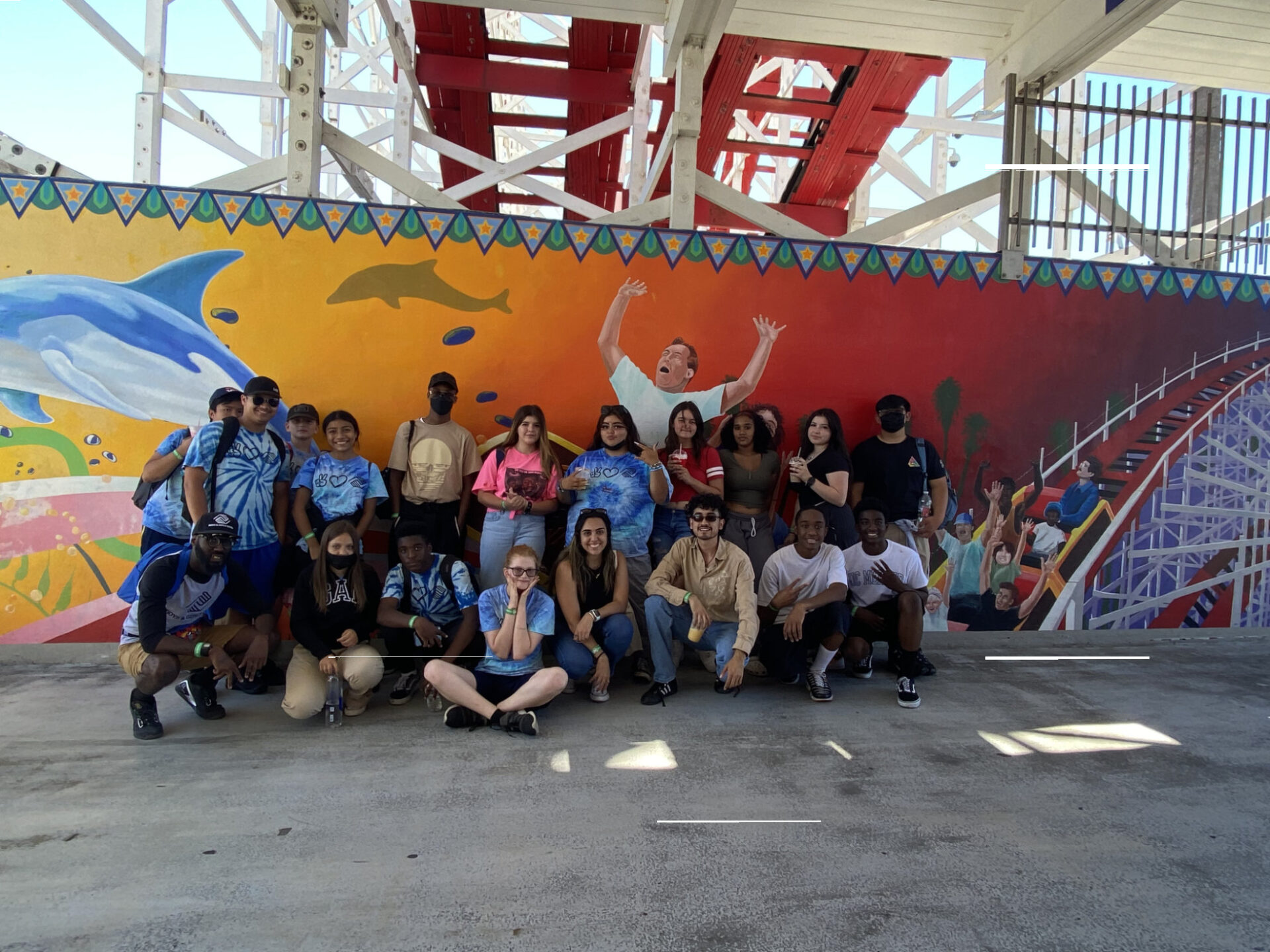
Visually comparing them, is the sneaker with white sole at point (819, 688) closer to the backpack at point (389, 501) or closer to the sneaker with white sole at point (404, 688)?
the sneaker with white sole at point (404, 688)

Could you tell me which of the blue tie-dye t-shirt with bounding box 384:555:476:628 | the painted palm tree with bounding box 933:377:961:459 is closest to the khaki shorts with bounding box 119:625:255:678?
the blue tie-dye t-shirt with bounding box 384:555:476:628

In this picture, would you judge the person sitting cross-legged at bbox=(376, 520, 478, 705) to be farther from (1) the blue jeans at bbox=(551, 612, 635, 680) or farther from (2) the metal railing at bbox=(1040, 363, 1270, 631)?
(2) the metal railing at bbox=(1040, 363, 1270, 631)

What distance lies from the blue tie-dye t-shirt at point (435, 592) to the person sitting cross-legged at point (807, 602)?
5.21ft

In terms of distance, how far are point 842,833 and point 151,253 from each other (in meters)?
4.91

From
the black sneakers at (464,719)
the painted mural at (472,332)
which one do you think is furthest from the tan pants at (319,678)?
the painted mural at (472,332)

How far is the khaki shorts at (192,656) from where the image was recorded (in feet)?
11.7

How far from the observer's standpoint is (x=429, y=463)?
4.58 meters

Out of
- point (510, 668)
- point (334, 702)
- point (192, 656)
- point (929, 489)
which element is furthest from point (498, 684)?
point (929, 489)

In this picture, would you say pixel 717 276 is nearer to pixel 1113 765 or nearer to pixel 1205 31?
pixel 1113 765

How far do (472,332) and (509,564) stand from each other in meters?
1.92

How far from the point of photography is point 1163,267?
18.7ft

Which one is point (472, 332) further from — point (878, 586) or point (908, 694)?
point (908, 694)

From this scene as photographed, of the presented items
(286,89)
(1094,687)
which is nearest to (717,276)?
(286,89)

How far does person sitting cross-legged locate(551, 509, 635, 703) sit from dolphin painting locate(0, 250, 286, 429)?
7.16ft
